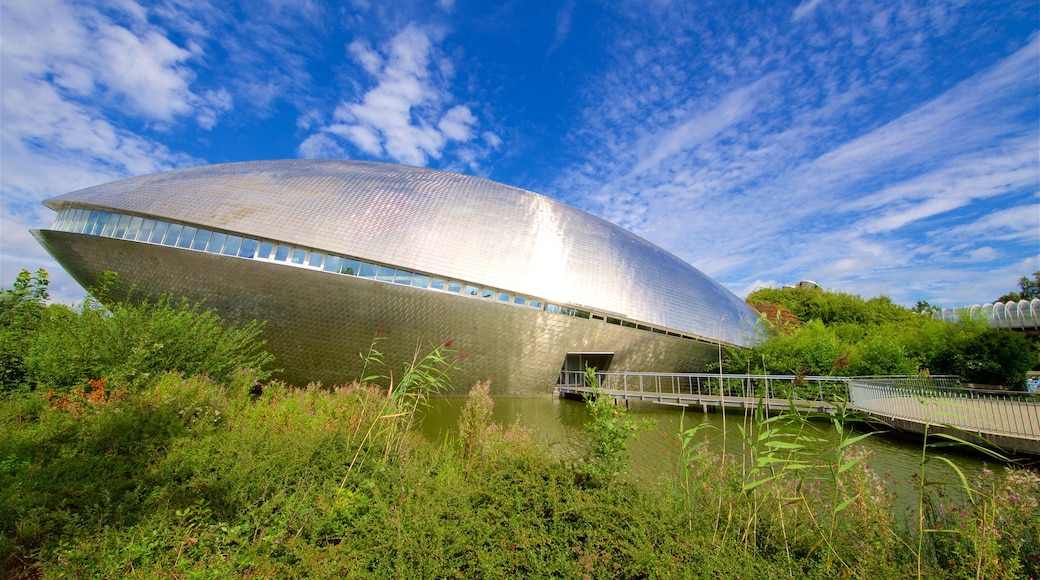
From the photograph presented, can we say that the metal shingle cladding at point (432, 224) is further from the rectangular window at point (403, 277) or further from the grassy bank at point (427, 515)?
the grassy bank at point (427, 515)

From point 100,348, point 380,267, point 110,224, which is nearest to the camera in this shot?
point 100,348

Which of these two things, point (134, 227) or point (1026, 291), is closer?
point (134, 227)

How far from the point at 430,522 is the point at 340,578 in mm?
772

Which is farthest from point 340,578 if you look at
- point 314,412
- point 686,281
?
point 686,281

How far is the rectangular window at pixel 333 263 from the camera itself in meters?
17.7

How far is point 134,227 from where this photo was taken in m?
17.5

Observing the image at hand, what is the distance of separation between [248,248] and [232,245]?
651 mm

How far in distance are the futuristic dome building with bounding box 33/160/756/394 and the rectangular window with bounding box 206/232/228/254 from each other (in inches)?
2.2

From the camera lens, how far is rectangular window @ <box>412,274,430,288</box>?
60.5 ft

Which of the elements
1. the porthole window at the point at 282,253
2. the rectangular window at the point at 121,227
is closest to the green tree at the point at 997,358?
the porthole window at the point at 282,253

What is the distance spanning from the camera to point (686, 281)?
25.0 meters

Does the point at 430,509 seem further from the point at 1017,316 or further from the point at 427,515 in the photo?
the point at 1017,316

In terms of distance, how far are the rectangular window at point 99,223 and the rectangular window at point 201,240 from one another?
4395 millimetres

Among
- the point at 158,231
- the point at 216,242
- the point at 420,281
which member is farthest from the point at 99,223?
the point at 420,281
